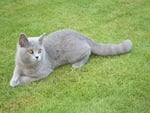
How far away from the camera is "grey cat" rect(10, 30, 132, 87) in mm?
3986

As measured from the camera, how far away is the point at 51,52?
434 cm

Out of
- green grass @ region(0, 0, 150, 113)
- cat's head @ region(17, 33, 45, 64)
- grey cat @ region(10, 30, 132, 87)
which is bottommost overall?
green grass @ region(0, 0, 150, 113)

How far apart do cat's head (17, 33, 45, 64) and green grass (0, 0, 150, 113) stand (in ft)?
0.99

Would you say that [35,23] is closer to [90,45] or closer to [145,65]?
[90,45]

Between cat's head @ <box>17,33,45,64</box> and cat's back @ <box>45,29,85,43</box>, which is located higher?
cat's head @ <box>17,33,45,64</box>

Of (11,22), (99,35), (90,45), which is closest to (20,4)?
(11,22)

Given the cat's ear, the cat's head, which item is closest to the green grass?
the cat's head

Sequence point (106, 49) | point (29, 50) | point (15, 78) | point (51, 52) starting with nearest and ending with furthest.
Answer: point (29, 50)
point (15, 78)
point (51, 52)
point (106, 49)

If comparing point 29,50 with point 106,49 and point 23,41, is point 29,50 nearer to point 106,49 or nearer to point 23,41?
point 23,41

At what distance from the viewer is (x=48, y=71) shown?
13.9 feet

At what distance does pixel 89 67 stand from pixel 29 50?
2.66 feet

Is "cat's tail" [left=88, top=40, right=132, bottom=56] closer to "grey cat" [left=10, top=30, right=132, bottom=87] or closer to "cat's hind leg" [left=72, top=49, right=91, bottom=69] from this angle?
"grey cat" [left=10, top=30, right=132, bottom=87]

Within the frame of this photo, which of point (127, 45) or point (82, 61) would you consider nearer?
point (82, 61)

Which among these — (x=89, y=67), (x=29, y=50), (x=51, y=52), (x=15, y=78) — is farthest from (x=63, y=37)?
(x=15, y=78)
